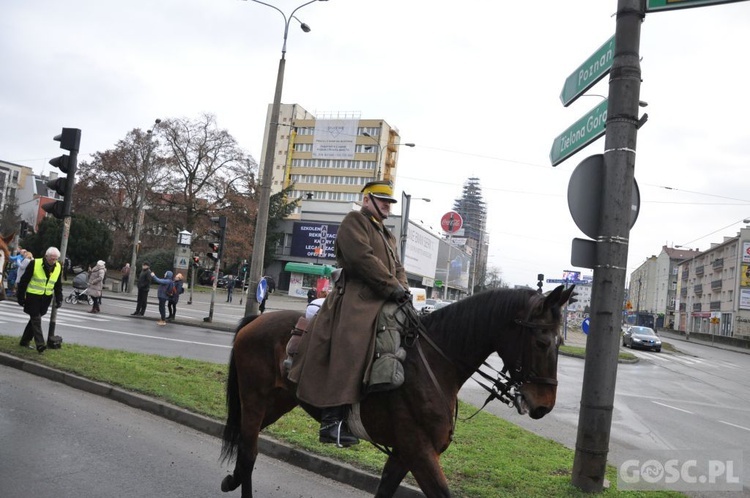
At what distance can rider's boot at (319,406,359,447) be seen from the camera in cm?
378

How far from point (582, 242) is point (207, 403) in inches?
201

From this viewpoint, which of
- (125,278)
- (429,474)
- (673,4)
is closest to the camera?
(429,474)

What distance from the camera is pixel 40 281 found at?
10516 millimetres

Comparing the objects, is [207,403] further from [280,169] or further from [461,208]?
[461,208]

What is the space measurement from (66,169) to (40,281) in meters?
2.17

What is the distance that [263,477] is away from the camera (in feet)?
17.5

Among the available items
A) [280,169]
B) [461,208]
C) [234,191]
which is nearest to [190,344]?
[234,191]

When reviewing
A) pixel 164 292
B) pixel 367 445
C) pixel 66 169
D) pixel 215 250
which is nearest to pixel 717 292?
pixel 215 250

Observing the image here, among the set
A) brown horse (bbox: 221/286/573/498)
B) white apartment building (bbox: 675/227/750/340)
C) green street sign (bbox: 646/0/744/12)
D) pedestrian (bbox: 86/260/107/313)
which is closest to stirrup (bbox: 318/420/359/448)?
brown horse (bbox: 221/286/573/498)

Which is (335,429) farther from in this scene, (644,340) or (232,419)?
(644,340)

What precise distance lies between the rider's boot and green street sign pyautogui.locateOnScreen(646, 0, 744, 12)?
4447mm

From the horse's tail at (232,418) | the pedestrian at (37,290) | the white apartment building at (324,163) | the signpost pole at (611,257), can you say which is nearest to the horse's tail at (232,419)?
the horse's tail at (232,418)

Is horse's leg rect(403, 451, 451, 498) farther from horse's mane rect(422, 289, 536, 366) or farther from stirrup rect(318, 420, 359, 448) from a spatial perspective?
horse's mane rect(422, 289, 536, 366)

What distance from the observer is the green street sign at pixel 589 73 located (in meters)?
5.61
